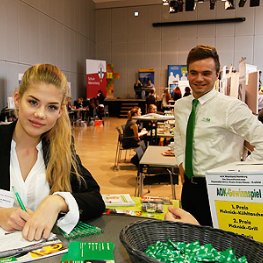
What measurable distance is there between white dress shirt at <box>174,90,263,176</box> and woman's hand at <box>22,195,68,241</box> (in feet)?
4.46

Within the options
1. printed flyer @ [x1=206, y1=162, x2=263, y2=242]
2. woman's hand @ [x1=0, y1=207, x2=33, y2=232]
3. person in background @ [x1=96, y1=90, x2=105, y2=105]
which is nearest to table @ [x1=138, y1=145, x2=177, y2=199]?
woman's hand @ [x1=0, y1=207, x2=33, y2=232]

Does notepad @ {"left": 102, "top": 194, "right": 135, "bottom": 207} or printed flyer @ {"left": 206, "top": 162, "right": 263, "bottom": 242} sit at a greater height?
printed flyer @ {"left": 206, "top": 162, "right": 263, "bottom": 242}

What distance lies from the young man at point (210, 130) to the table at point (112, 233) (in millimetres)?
1063

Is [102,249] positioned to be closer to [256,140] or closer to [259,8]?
[256,140]

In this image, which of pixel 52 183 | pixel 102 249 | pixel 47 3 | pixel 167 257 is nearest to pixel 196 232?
pixel 167 257

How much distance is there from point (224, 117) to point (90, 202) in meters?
1.27

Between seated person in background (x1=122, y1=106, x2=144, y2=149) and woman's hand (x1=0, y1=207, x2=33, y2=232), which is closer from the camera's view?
woman's hand (x1=0, y1=207, x2=33, y2=232)

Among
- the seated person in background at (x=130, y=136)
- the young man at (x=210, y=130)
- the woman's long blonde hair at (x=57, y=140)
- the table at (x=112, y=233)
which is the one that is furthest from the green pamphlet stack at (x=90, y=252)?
the seated person in background at (x=130, y=136)

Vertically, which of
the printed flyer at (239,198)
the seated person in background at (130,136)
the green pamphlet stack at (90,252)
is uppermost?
the printed flyer at (239,198)

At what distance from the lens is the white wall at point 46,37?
862cm

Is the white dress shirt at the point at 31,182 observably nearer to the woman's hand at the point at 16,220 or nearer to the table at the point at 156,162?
the woman's hand at the point at 16,220

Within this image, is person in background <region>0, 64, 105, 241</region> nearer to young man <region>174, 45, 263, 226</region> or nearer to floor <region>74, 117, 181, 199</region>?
young man <region>174, 45, 263, 226</region>

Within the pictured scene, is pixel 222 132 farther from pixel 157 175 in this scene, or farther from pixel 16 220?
pixel 157 175

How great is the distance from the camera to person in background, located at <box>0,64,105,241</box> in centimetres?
116
